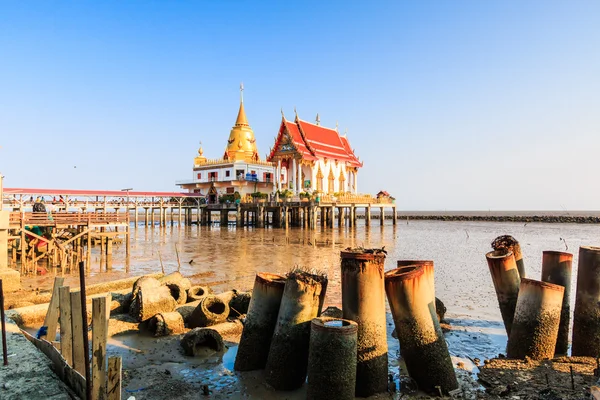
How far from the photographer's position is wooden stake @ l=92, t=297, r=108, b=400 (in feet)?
11.8

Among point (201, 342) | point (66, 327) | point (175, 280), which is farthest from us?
point (175, 280)

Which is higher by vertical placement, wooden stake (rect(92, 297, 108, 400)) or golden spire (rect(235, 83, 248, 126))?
golden spire (rect(235, 83, 248, 126))

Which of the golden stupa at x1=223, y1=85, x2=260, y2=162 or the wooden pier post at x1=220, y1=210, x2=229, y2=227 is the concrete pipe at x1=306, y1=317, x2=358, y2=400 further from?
the golden stupa at x1=223, y1=85, x2=260, y2=162

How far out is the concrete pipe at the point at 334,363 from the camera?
421 cm

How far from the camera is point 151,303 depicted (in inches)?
282

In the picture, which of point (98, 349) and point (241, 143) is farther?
point (241, 143)

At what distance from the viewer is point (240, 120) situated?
53.5 metres

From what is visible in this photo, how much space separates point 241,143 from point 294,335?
4817 centimetres

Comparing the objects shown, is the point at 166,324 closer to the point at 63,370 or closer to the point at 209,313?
the point at 209,313

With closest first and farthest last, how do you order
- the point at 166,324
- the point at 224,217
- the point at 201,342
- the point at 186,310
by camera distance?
1. the point at 201,342
2. the point at 166,324
3. the point at 186,310
4. the point at 224,217

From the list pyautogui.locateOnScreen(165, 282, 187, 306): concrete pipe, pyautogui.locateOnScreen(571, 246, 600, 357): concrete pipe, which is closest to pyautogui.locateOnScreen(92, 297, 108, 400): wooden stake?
pyautogui.locateOnScreen(165, 282, 187, 306): concrete pipe

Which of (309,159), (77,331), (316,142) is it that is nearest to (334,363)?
(77,331)

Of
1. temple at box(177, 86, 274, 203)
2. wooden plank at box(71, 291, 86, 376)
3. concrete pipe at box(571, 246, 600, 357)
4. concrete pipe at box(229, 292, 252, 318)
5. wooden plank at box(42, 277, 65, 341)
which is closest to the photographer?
wooden plank at box(71, 291, 86, 376)

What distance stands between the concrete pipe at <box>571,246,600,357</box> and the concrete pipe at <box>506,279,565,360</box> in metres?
0.65
